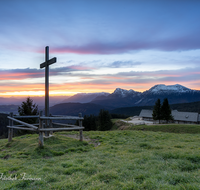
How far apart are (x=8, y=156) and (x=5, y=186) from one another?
204 inches

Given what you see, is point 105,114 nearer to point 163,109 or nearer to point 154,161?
point 163,109

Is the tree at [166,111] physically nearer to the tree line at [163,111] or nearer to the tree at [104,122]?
the tree line at [163,111]

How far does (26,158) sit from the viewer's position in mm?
8375

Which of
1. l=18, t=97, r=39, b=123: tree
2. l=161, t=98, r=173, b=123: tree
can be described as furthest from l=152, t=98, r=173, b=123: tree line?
l=18, t=97, r=39, b=123: tree

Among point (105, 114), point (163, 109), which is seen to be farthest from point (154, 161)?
point (105, 114)

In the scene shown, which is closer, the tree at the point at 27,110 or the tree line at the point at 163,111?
the tree at the point at 27,110

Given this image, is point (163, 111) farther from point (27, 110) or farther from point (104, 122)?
point (27, 110)

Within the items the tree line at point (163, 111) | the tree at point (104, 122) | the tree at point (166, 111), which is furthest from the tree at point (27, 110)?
the tree at point (166, 111)

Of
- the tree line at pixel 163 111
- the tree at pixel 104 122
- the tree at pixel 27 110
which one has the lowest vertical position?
the tree at pixel 104 122

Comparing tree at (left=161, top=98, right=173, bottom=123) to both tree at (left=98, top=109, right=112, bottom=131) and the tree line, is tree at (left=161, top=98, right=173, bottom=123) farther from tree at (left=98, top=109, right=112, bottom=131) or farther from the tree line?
tree at (left=98, top=109, right=112, bottom=131)

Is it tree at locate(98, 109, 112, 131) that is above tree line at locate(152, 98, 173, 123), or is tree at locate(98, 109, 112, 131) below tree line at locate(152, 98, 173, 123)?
below

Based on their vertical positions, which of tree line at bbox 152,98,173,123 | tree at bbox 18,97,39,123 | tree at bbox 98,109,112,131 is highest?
tree at bbox 18,97,39,123

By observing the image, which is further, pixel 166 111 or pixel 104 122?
pixel 104 122

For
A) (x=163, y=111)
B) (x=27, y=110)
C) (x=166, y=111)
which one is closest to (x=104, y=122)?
(x=163, y=111)
